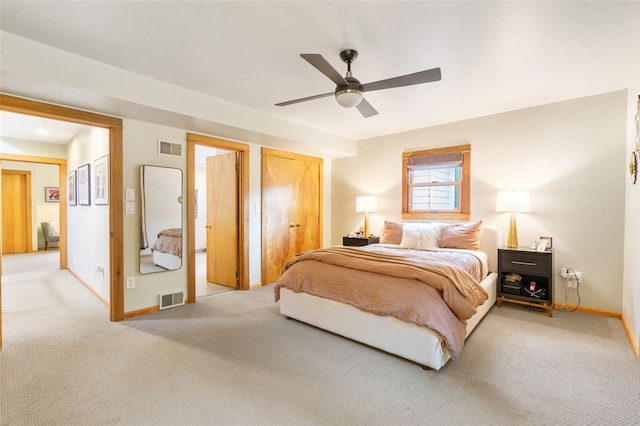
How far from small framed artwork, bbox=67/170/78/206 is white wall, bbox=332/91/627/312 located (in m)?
6.05

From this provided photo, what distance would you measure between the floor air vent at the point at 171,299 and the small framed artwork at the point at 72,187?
2.85 meters

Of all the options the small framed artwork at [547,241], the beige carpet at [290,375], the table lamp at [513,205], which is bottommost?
the beige carpet at [290,375]

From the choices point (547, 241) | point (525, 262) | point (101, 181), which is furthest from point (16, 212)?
point (547, 241)

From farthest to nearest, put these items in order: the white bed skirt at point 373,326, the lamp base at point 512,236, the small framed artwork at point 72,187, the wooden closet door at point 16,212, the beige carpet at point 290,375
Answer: the wooden closet door at point 16,212, the small framed artwork at point 72,187, the lamp base at point 512,236, the white bed skirt at point 373,326, the beige carpet at point 290,375

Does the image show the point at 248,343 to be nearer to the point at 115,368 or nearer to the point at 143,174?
the point at 115,368

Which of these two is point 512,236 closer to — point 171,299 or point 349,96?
point 349,96

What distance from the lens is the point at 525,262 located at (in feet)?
11.3

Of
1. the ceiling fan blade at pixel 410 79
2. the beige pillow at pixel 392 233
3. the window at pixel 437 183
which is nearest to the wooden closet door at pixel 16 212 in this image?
the beige pillow at pixel 392 233

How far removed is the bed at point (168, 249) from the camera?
3.58 m

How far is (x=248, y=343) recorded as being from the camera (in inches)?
106

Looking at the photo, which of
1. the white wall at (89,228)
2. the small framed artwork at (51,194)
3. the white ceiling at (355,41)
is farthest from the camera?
the small framed artwork at (51,194)

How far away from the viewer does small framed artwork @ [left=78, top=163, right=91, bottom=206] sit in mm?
4344

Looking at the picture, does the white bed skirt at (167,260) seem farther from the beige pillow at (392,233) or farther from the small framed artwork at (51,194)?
the small framed artwork at (51,194)

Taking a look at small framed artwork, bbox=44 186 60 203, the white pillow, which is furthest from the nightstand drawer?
small framed artwork, bbox=44 186 60 203
